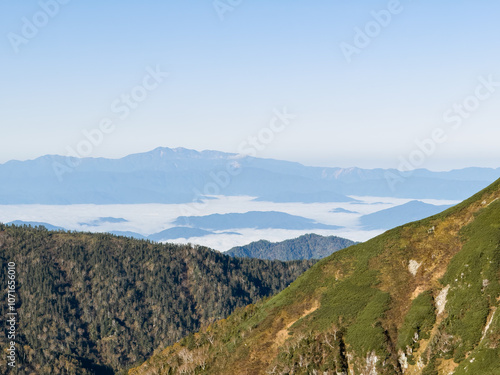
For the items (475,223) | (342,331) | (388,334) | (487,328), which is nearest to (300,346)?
(342,331)

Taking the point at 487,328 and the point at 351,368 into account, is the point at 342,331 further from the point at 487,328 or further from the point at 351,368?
the point at 487,328

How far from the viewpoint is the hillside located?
365ft

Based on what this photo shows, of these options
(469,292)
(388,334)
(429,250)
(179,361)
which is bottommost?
(179,361)

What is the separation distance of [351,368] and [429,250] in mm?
38888

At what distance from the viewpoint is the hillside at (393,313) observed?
111 m

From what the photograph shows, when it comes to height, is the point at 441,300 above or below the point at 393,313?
above

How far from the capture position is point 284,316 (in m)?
151

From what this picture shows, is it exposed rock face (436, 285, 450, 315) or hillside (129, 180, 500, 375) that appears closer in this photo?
hillside (129, 180, 500, 375)

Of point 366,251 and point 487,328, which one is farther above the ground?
point 366,251

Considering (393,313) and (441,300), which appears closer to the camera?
(441,300)

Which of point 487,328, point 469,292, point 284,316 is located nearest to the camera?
point 487,328

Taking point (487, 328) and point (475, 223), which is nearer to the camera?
point (487, 328)

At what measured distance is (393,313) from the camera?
5089 inches

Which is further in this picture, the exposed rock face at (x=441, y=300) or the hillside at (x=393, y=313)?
the exposed rock face at (x=441, y=300)
